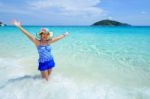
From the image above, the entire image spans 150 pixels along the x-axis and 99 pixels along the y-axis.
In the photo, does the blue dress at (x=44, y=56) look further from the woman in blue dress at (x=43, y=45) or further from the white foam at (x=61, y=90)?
the white foam at (x=61, y=90)

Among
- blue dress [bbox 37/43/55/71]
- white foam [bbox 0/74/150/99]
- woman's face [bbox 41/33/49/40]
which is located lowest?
white foam [bbox 0/74/150/99]

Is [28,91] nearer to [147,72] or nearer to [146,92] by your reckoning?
[146,92]

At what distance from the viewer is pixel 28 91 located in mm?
4391

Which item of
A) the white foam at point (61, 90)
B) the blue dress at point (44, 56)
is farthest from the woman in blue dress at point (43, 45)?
the white foam at point (61, 90)

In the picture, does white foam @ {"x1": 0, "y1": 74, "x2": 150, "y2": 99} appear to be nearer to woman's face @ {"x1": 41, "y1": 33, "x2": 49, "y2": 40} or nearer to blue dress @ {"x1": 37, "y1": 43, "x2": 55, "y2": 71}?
blue dress @ {"x1": 37, "y1": 43, "x2": 55, "y2": 71}

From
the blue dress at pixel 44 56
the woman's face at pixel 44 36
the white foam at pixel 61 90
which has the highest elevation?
the woman's face at pixel 44 36

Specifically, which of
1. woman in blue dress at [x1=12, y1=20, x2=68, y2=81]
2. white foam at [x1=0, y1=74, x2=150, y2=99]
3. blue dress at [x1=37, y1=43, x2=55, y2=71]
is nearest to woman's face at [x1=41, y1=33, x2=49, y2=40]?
woman in blue dress at [x1=12, y1=20, x2=68, y2=81]

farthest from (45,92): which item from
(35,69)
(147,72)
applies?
(147,72)

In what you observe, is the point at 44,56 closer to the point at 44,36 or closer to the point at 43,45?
the point at 43,45

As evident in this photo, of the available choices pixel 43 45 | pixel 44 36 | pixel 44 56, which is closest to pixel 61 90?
pixel 44 56

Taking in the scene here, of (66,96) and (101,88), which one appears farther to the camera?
(101,88)

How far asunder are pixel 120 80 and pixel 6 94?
302 cm

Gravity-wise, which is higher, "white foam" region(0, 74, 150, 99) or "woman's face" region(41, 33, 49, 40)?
"woman's face" region(41, 33, 49, 40)

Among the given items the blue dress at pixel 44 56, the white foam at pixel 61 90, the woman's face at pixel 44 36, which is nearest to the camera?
the white foam at pixel 61 90
